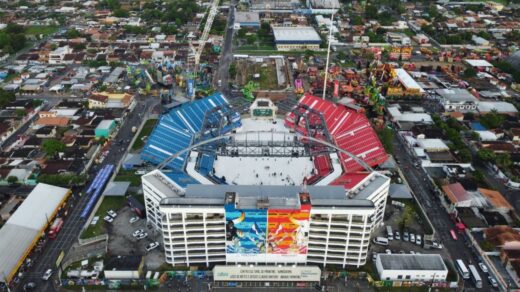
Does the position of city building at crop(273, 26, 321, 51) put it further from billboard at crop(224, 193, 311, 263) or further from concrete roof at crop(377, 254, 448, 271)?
concrete roof at crop(377, 254, 448, 271)

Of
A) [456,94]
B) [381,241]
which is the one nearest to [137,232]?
[381,241]

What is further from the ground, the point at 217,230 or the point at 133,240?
the point at 217,230

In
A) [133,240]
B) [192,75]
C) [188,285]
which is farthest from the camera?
[192,75]

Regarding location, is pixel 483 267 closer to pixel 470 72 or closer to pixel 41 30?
pixel 470 72

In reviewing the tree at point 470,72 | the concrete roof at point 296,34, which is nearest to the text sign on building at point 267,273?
the tree at point 470,72

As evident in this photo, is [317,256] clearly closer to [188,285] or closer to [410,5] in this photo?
[188,285]

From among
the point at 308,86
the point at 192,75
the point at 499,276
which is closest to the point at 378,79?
the point at 308,86

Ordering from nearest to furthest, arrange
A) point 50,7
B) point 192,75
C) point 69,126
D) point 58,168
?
point 58,168 < point 69,126 < point 192,75 < point 50,7

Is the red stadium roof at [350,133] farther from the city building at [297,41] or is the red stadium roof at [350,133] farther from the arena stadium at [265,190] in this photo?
the city building at [297,41]
